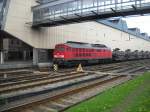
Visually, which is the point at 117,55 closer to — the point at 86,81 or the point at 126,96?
the point at 86,81

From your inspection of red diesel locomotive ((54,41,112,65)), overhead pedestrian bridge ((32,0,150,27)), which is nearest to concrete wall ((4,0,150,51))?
overhead pedestrian bridge ((32,0,150,27))

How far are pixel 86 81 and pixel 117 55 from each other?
114 ft

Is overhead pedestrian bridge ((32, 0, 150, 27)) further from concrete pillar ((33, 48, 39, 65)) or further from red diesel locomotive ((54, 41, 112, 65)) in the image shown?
concrete pillar ((33, 48, 39, 65))

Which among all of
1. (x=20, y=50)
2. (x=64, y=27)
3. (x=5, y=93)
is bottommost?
(x=5, y=93)

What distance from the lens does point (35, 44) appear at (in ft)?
136

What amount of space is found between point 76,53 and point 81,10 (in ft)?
21.1

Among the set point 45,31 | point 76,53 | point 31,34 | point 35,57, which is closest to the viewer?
point 76,53

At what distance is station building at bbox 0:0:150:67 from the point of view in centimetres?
3781

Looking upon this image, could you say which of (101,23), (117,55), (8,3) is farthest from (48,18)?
(101,23)

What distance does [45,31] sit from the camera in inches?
1719

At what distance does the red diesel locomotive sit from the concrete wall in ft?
17.7

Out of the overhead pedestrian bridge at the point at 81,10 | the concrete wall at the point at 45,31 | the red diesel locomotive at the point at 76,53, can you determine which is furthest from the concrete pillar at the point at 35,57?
the red diesel locomotive at the point at 76,53

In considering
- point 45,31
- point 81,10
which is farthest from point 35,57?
point 81,10

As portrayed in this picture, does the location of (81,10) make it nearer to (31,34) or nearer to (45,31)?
(31,34)
